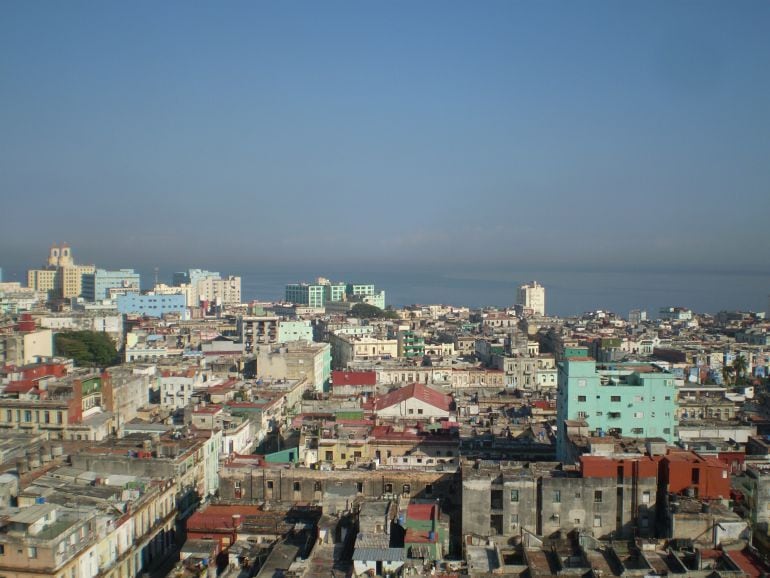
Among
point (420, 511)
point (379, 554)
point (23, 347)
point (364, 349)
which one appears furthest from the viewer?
point (364, 349)

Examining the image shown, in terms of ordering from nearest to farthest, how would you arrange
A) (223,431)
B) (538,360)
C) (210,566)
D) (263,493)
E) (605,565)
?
(605,565) < (210,566) < (263,493) < (223,431) < (538,360)

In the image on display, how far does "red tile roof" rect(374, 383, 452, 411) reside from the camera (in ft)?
118

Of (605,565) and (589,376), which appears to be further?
(589,376)

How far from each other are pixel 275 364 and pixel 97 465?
22802 mm

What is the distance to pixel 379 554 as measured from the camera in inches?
665

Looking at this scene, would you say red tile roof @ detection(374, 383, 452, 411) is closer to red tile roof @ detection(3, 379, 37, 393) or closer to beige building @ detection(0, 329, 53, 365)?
red tile roof @ detection(3, 379, 37, 393)

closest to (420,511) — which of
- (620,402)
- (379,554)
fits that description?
(379,554)

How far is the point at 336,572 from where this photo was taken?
669 inches

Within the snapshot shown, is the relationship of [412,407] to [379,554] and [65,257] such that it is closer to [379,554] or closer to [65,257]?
[379,554]

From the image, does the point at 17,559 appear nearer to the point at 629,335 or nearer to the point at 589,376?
the point at 589,376

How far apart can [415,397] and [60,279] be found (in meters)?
109

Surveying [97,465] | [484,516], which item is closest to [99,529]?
[97,465]

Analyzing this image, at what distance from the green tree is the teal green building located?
40641 mm

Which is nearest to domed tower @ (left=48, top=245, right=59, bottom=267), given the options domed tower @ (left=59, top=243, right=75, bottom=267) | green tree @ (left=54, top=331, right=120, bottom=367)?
domed tower @ (left=59, top=243, right=75, bottom=267)
